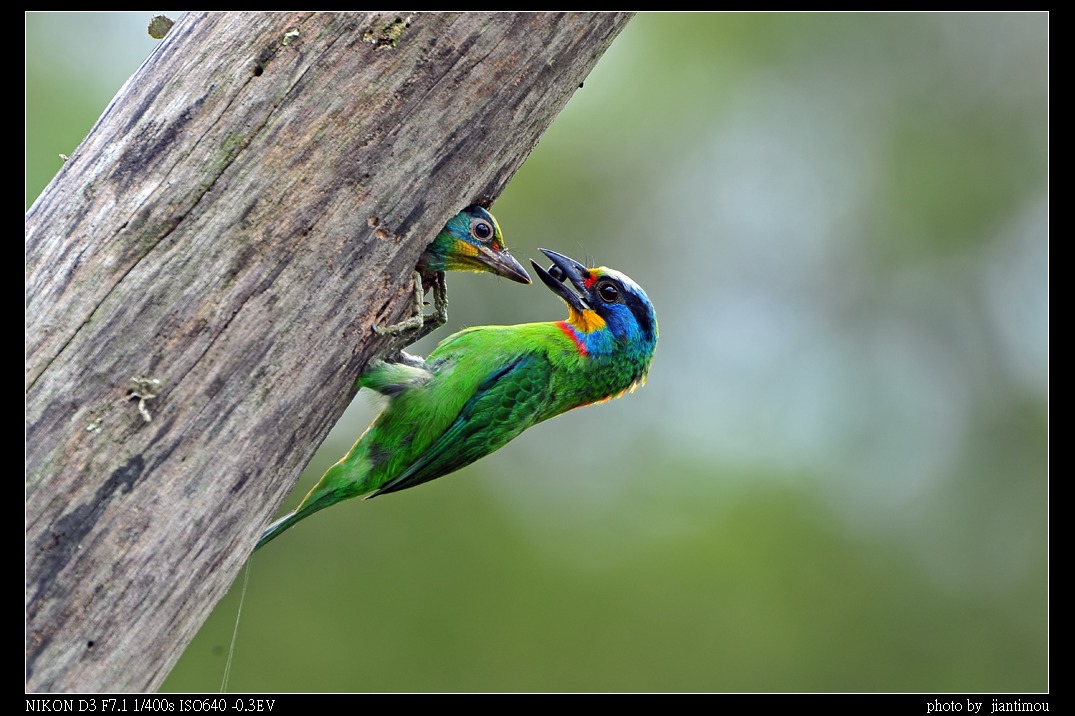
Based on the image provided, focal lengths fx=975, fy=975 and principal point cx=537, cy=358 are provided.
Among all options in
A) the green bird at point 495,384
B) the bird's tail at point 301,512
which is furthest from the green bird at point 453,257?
the bird's tail at point 301,512

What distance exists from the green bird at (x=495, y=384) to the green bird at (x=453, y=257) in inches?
14.4

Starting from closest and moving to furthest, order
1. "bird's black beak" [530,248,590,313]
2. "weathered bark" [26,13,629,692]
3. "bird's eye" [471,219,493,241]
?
"weathered bark" [26,13,629,692]
"bird's eye" [471,219,493,241]
"bird's black beak" [530,248,590,313]

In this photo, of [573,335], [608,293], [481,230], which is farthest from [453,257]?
[608,293]

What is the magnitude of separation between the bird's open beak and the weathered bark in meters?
0.51

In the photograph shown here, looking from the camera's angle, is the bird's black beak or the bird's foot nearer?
the bird's foot

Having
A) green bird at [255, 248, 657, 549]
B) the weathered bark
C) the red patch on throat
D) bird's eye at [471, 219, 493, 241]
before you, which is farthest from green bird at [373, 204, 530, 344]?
the red patch on throat

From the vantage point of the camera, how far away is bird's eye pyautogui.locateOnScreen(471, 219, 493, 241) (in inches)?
144

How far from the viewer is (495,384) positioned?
423cm

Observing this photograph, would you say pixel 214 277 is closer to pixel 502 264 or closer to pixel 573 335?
pixel 502 264

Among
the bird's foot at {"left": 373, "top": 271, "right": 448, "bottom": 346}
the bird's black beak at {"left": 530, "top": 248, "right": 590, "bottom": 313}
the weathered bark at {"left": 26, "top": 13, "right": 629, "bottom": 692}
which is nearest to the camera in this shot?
the weathered bark at {"left": 26, "top": 13, "right": 629, "bottom": 692}

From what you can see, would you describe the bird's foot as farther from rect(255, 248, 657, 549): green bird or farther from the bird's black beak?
the bird's black beak

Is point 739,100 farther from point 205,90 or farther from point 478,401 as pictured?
point 205,90

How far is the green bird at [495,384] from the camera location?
412 centimetres

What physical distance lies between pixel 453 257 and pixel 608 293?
3.52 ft
